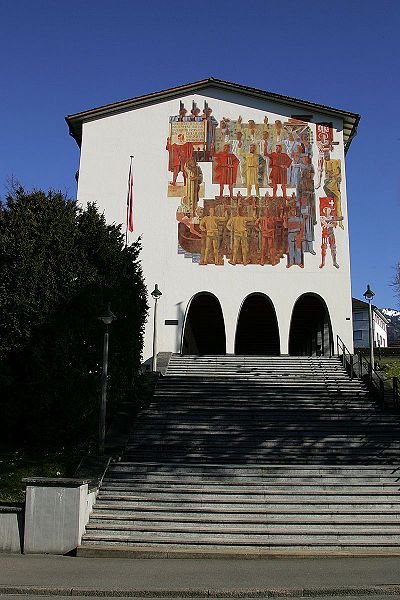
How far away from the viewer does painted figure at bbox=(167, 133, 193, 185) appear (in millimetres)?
30000

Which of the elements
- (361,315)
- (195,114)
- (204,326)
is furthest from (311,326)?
Answer: (361,315)

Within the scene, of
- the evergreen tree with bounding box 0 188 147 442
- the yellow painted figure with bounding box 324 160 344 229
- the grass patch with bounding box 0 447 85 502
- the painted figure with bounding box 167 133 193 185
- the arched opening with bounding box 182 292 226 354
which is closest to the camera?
the grass patch with bounding box 0 447 85 502

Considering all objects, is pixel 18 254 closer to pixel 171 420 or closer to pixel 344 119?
pixel 171 420

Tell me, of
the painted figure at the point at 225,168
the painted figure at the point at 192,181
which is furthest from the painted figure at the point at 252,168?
the painted figure at the point at 192,181

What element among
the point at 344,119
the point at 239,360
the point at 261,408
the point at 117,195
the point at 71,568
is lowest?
the point at 71,568

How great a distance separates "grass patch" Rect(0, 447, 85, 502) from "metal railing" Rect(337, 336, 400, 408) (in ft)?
30.4

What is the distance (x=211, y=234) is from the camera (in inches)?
1145

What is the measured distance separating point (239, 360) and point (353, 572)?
14.5 m

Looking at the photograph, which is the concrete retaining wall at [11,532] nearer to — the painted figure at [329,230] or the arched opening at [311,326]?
the arched opening at [311,326]

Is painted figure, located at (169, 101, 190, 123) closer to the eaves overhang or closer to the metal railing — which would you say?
the eaves overhang

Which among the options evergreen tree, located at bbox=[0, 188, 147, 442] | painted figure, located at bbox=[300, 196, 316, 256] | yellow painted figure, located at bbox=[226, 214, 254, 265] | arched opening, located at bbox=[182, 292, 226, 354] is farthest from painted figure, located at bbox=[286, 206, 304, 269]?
evergreen tree, located at bbox=[0, 188, 147, 442]

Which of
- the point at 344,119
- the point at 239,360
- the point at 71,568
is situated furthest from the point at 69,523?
the point at 344,119

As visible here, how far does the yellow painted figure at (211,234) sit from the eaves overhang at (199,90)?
7.03 m

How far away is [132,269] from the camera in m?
18.2
